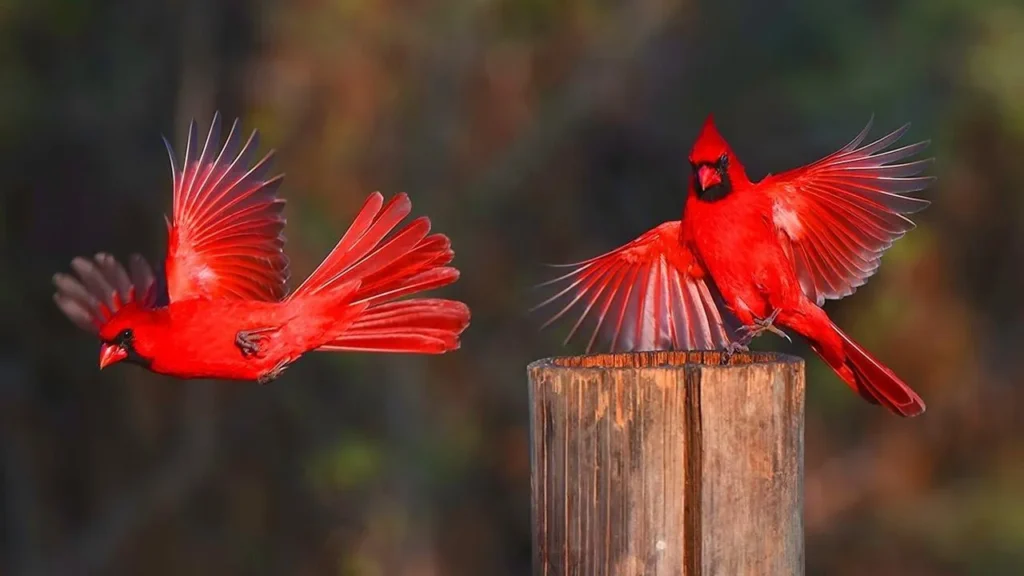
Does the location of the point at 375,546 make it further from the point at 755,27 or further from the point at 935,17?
the point at 935,17

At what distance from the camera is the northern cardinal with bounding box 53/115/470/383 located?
151 inches

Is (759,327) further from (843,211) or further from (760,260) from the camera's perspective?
(843,211)

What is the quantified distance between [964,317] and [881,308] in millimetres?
676

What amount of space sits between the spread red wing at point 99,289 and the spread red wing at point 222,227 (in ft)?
0.98

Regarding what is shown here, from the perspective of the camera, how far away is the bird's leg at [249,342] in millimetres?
4012

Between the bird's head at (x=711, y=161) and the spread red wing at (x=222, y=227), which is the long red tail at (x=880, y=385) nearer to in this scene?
the bird's head at (x=711, y=161)

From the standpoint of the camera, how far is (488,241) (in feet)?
30.0

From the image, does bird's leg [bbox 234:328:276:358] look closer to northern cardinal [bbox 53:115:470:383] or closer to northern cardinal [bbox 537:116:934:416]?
northern cardinal [bbox 53:115:470:383]

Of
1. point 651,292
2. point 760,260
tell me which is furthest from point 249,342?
point 760,260

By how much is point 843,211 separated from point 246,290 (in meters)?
1.84

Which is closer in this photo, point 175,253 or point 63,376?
point 175,253

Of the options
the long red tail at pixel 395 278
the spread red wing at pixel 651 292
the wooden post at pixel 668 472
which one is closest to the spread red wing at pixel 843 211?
the spread red wing at pixel 651 292

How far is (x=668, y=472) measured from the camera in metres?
2.30

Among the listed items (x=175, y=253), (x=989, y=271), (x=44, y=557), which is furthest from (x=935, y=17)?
(x=44, y=557)
